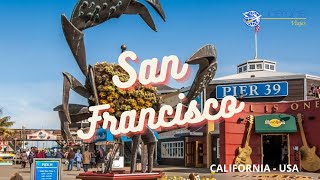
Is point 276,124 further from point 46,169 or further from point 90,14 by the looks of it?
point 46,169

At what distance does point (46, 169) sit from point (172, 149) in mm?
31474

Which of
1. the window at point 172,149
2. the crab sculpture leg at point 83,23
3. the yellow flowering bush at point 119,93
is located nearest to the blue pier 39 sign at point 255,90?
the window at point 172,149

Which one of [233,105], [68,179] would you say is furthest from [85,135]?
[68,179]

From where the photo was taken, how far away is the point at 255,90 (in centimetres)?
3850

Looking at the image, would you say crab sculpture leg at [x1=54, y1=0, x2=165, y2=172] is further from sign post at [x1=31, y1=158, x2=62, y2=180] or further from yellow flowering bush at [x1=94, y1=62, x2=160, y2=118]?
sign post at [x1=31, y1=158, x2=62, y2=180]

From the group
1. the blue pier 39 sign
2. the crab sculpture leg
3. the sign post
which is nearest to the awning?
the blue pier 39 sign

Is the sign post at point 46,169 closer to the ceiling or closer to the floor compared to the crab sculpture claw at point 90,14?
closer to the floor

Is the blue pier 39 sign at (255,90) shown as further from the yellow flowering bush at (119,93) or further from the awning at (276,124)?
the yellow flowering bush at (119,93)

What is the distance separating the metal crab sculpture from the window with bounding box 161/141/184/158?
25615 mm

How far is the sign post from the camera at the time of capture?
45.7ft

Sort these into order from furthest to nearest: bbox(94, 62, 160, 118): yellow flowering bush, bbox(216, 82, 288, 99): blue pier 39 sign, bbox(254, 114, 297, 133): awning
Result: bbox(216, 82, 288, 99): blue pier 39 sign < bbox(254, 114, 297, 133): awning < bbox(94, 62, 160, 118): yellow flowering bush

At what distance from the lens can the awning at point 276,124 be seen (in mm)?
31562

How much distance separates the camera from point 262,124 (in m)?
32.0

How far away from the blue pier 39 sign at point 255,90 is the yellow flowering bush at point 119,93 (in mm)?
21315
